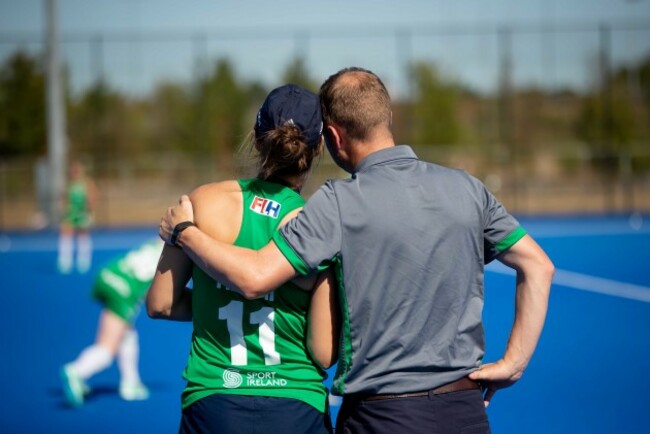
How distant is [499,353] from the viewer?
7602 mm

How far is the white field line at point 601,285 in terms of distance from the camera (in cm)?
1104

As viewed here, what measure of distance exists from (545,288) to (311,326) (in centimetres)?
78

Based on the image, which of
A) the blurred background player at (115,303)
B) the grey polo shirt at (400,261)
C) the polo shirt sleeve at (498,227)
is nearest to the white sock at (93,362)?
the blurred background player at (115,303)

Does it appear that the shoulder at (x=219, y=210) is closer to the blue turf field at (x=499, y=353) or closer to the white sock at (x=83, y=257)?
the blue turf field at (x=499, y=353)

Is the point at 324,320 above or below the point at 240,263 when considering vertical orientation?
below

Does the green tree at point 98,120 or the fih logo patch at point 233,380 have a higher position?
the green tree at point 98,120

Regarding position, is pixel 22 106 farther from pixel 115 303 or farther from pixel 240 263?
pixel 240 263

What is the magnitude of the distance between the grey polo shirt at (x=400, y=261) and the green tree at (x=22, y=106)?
98.6 feet

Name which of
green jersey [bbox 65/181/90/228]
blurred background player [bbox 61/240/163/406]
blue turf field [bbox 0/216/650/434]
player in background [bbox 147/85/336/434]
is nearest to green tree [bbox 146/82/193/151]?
green jersey [bbox 65/181/90/228]

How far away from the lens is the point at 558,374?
698 centimetres

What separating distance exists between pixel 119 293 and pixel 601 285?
8.34m

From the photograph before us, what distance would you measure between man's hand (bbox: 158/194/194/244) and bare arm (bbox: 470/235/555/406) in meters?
1.03

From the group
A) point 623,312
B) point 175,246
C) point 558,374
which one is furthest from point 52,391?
point 623,312

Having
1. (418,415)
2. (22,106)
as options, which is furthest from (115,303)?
(22,106)
